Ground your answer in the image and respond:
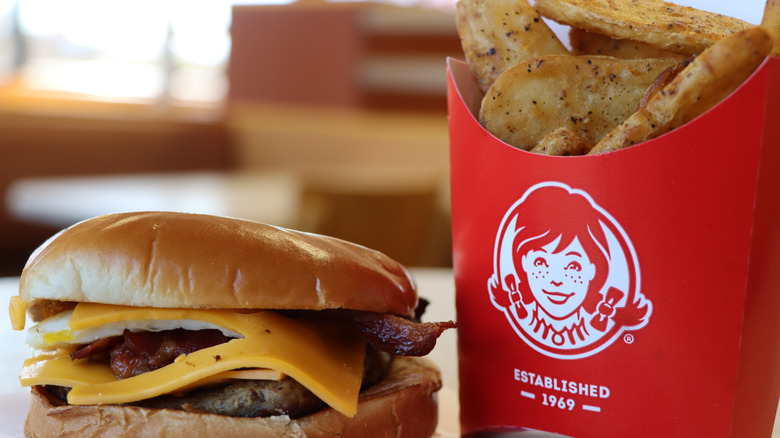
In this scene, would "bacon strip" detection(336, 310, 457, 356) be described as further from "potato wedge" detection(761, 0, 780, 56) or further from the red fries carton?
"potato wedge" detection(761, 0, 780, 56)

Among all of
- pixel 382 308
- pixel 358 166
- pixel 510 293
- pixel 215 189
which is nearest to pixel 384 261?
pixel 382 308

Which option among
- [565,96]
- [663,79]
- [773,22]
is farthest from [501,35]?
[773,22]

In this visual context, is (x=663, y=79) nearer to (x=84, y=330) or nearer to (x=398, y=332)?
(x=398, y=332)

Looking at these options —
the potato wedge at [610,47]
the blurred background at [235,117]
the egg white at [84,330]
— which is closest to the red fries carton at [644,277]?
the potato wedge at [610,47]

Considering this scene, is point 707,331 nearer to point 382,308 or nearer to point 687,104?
point 687,104

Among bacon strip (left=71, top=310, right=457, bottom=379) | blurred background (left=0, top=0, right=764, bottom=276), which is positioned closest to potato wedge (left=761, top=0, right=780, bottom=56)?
bacon strip (left=71, top=310, right=457, bottom=379)
